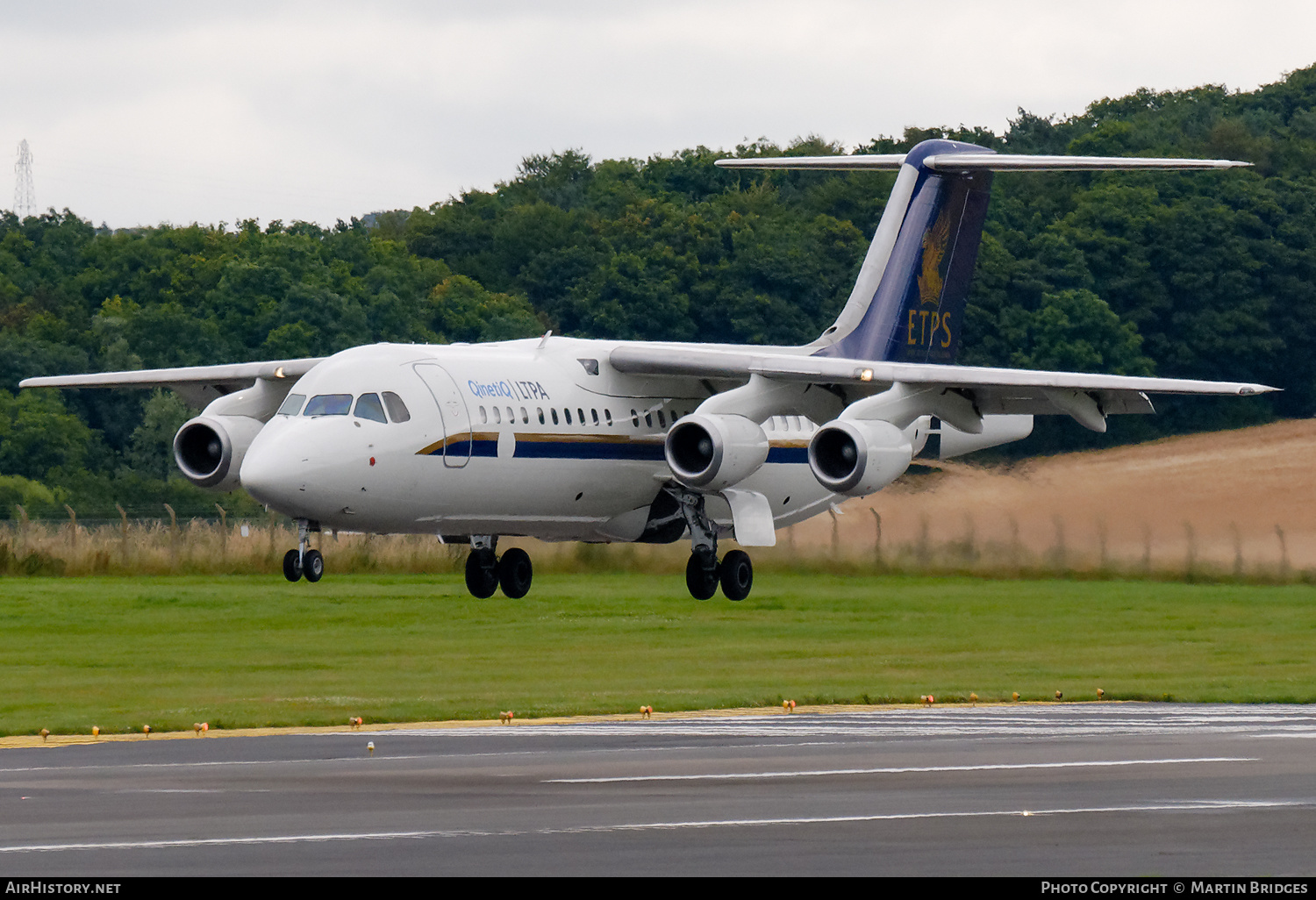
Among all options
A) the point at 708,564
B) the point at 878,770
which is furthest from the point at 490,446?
the point at 878,770

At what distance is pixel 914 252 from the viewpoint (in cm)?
3934

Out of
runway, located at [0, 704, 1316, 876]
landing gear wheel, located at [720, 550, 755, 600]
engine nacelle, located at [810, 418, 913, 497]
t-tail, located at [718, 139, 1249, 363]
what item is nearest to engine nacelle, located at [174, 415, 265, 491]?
landing gear wheel, located at [720, 550, 755, 600]

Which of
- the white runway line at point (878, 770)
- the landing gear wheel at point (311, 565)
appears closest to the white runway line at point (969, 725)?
the white runway line at point (878, 770)

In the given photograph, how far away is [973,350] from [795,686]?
148 feet

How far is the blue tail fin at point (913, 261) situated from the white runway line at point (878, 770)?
719 inches

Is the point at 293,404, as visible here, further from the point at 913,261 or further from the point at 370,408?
the point at 913,261

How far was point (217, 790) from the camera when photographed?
18.9 meters

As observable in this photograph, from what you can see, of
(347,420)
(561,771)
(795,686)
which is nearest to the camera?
(561,771)

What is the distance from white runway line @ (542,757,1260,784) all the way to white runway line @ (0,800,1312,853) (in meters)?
3.11

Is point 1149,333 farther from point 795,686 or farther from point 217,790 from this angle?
point 217,790

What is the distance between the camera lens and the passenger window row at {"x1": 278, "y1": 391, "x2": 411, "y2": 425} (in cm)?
3005

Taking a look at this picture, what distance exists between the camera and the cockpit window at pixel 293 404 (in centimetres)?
3011
